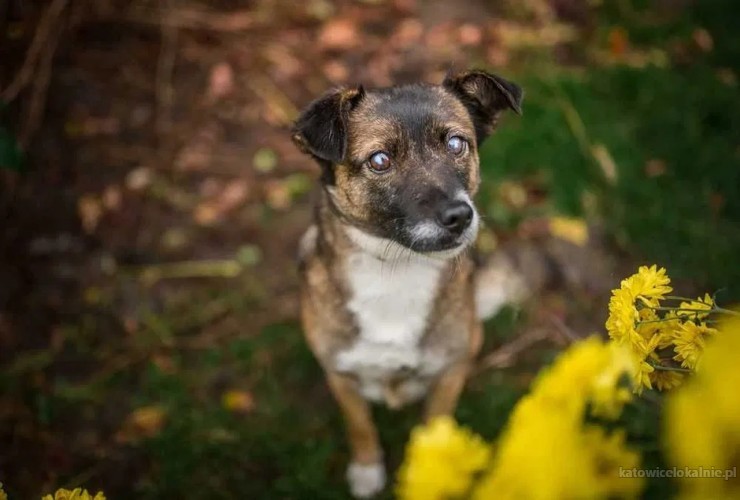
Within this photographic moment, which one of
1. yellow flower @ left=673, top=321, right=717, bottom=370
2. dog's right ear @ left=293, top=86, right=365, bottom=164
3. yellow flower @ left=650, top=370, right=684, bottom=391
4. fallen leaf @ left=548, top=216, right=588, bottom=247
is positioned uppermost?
dog's right ear @ left=293, top=86, right=365, bottom=164

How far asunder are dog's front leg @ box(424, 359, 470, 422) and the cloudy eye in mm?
1244

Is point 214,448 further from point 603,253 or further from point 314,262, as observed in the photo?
point 603,253

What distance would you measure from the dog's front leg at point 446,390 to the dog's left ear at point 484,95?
4.30ft

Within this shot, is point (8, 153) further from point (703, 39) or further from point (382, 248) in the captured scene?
point (703, 39)

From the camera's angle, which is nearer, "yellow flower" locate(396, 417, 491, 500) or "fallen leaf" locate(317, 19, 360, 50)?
"yellow flower" locate(396, 417, 491, 500)

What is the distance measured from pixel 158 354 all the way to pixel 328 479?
65.2 inches

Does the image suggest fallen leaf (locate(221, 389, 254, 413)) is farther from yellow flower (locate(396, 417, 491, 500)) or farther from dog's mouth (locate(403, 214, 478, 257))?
yellow flower (locate(396, 417, 491, 500))

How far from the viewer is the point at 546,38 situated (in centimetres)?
638

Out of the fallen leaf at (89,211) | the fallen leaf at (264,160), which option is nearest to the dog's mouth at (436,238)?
the fallen leaf at (264,160)

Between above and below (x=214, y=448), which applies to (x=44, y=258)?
above

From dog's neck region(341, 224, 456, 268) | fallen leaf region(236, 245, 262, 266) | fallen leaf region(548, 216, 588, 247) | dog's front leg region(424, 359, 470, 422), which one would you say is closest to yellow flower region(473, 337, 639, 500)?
dog's neck region(341, 224, 456, 268)

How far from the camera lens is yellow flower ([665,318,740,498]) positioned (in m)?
1.05

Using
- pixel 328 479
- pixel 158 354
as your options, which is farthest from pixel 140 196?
pixel 328 479

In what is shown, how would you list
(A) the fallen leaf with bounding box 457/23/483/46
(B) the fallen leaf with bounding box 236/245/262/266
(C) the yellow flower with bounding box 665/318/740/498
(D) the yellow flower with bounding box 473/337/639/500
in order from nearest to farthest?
1. (C) the yellow flower with bounding box 665/318/740/498
2. (D) the yellow flower with bounding box 473/337/639/500
3. (B) the fallen leaf with bounding box 236/245/262/266
4. (A) the fallen leaf with bounding box 457/23/483/46
